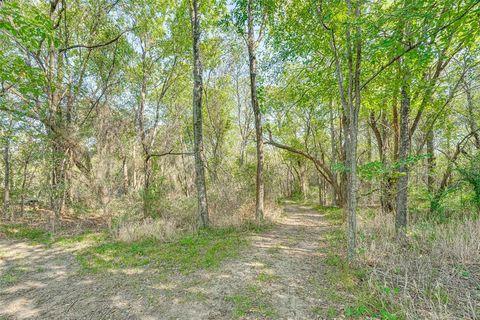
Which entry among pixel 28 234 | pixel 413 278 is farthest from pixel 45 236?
pixel 413 278

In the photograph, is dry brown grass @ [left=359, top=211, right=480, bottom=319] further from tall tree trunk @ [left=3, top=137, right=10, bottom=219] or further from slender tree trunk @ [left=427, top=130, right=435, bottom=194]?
tall tree trunk @ [left=3, top=137, right=10, bottom=219]

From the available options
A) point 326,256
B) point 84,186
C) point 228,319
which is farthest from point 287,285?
point 84,186

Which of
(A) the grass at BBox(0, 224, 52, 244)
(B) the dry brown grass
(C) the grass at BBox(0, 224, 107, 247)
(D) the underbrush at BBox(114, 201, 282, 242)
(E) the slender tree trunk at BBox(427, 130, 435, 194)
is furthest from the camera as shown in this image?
(E) the slender tree trunk at BBox(427, 130, 435, 194)

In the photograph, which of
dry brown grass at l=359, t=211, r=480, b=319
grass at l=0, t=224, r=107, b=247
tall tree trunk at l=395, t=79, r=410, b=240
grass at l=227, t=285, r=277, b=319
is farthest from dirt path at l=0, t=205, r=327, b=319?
tall tree trunk at l=395, t=79, r=410, b=240

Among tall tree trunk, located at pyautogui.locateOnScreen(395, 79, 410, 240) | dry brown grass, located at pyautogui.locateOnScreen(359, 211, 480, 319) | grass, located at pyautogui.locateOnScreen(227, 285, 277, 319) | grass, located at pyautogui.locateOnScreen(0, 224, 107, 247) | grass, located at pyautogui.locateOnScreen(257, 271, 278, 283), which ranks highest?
tall tree trunk, located at pyautogui.locateOnScreen(395, 79, 410, 240)

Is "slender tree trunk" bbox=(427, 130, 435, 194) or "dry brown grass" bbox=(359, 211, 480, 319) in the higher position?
"slender tree trunk" bbox=(427, 130, 435, 194)

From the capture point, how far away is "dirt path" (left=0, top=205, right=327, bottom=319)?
2674 mm

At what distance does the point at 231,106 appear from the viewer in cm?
1556

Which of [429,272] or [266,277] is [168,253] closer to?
[266,277]

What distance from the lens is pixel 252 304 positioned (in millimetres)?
2785

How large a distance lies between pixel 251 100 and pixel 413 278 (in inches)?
291

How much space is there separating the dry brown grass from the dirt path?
3.12 feet

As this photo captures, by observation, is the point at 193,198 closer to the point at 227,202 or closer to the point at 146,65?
the point at 227,202

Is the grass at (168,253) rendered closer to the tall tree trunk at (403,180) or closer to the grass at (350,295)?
the grass at (350,295)
